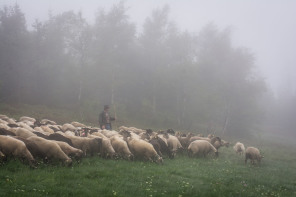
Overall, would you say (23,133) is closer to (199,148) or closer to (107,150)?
(107,150)

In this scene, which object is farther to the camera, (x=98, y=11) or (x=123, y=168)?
(x=98, y=11)

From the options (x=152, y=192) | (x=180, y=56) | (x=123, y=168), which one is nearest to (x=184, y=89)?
(x=180, y=56)

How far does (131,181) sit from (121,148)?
169 inches

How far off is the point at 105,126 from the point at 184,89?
2220 cm

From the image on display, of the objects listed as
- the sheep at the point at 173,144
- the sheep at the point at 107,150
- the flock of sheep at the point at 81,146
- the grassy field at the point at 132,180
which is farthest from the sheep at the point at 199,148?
the sheep at the point at 107,150

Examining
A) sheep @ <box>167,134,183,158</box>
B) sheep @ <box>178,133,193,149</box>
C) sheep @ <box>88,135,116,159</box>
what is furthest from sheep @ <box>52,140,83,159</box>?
sheep @ <box>178,133,193,149</box>

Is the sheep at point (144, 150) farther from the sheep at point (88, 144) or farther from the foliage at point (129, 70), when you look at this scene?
the foliage at point (129, 70)

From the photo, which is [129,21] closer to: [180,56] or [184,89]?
[180,56]

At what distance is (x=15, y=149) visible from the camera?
35.7 feet

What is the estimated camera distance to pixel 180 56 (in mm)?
42781

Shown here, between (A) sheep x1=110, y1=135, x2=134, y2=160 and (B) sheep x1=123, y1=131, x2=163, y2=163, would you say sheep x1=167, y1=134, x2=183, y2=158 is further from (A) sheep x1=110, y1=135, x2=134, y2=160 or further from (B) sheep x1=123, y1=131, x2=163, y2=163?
(A) sheep x1=110, y1=135, x2=134, y2=160

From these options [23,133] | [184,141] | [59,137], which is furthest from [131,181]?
[184,141]

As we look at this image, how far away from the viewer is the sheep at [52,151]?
11.3 metres

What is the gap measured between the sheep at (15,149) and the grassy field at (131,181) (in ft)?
1.41
